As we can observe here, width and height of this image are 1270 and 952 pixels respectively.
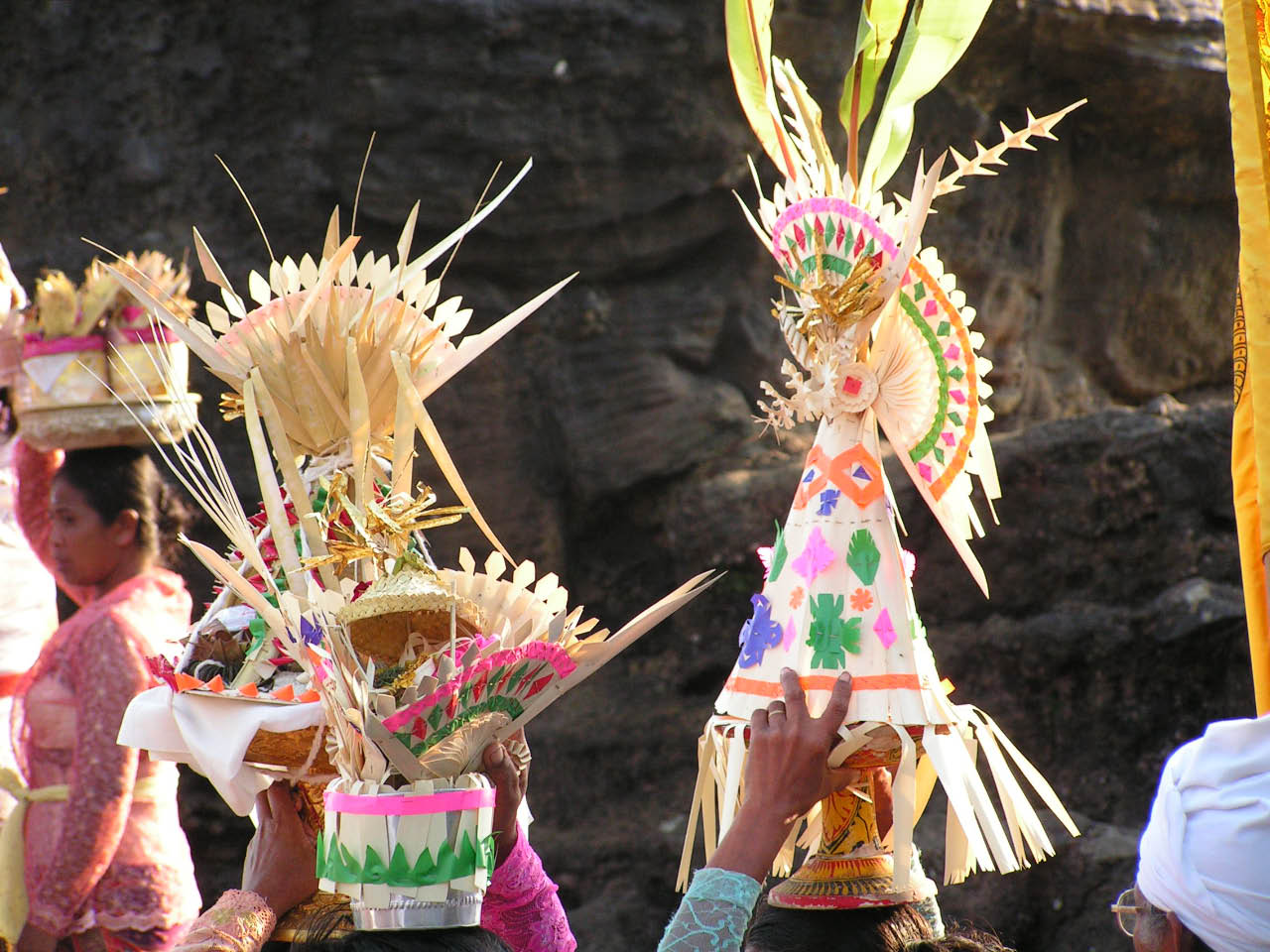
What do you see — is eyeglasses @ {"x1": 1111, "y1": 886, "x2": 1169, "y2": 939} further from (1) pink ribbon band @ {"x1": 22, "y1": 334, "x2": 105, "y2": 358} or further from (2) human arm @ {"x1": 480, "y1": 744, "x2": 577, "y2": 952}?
(1) pink ribbon band @ {"x1": 22, "y1": 334, "x2": 105, "y2": 358}

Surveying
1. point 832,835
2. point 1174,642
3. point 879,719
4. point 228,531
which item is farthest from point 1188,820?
point 1174,642

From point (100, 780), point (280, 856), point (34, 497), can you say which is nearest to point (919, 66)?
point (280, 856)

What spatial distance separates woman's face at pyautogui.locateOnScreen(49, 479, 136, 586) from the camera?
3189 millimetres

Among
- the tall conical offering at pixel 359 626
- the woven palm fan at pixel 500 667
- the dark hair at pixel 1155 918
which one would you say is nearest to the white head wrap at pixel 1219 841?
the dark hair at pixel 1155 918

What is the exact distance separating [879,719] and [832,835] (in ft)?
0.79

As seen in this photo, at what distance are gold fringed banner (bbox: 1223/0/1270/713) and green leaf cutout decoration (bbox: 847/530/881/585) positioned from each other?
1.63 feet

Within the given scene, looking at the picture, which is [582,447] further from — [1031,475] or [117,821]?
[117,821]

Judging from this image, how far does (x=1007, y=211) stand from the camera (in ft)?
21.0

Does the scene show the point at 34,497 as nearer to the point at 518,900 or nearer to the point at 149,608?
the point at 149,608

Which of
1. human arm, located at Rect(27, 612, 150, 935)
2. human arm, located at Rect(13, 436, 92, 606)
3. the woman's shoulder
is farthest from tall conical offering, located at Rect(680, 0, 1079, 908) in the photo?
human arm, located at Rect(13, 436, 92, 606)

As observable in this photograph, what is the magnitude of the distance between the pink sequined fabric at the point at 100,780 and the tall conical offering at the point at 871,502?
1443 millimetres

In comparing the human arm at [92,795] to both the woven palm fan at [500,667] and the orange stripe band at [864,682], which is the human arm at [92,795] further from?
the orange stripe band at [864,682]

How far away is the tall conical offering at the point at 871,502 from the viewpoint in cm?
190

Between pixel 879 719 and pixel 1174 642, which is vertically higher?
pixel 879 719
